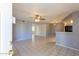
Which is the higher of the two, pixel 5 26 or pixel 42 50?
pixel 5 26

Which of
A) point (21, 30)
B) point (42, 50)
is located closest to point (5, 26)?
point (42, 50)

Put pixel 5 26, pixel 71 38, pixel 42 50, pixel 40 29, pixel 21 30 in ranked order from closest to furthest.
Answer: pixel 5 26 → pixel 42 50 → pixel 71 38 → pixel 21 30 → pixel 40 29

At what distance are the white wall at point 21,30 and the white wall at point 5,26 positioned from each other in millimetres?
8675

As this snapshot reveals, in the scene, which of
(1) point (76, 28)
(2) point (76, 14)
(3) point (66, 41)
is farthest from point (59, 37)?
(2) point (76, 14)

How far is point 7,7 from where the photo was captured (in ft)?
4.13

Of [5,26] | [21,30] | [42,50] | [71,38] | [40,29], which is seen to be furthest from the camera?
[40,29]

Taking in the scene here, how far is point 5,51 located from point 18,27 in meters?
9.61

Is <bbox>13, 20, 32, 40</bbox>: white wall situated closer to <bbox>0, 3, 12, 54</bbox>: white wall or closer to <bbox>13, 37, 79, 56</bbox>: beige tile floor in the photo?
<bbox>13, 37, 79, 56</bbox>: beige tile floor

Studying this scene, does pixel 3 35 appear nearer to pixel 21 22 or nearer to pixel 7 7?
pixel 7 7

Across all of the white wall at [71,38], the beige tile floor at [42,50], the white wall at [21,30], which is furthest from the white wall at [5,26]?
the white wall at [21,30]

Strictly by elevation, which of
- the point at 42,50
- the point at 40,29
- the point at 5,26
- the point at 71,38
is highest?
the point at 5,26

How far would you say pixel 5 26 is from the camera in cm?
124

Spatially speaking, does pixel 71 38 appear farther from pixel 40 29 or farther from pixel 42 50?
pixel 40 29

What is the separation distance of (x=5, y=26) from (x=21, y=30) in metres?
10.1
